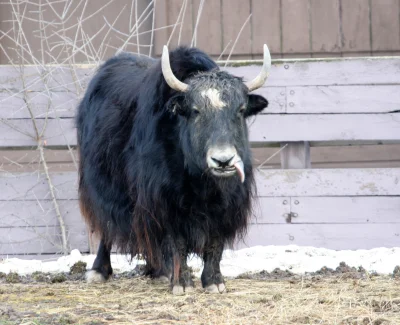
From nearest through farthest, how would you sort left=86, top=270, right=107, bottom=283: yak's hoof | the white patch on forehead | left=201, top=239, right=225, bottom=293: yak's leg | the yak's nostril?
the yak's nostril < the white patch on forehead < left=201, top=239, right=225, bottom=293: yak's leg < left=86, top=270, right=107, bottom=283: yak's hoof

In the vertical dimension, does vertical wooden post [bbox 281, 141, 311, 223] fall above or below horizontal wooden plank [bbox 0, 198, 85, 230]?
above

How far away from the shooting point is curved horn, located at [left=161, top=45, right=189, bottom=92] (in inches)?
254

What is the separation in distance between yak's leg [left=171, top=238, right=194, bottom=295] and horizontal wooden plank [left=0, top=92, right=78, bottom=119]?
113 inches

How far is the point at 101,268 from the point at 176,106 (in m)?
1.76

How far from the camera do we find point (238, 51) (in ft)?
36.1

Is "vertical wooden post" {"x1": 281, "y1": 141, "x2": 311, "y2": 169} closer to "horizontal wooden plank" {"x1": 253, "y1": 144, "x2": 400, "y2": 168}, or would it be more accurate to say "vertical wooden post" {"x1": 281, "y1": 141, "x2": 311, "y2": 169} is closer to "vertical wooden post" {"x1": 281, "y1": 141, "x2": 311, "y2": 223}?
"vertical wooden post" {"x1": 281, "y1": 141, "x2": 311, "y2": 223}

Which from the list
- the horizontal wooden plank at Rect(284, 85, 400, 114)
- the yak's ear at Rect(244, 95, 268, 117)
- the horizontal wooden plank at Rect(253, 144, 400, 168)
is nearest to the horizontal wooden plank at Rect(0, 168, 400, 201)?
the horizontal wooden plank at Rect(284, 85, 400, 114)

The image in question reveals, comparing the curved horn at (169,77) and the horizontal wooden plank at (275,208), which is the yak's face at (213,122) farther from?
the horizontal wooden plank at (275,208)

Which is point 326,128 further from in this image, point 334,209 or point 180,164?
point 180,164

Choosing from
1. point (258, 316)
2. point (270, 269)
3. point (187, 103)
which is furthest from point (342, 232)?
point (258, 316)

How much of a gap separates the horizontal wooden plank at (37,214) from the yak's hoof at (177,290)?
2720 millimetres

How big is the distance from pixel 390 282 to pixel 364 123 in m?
2.54

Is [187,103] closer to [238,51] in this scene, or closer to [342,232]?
[342,232]

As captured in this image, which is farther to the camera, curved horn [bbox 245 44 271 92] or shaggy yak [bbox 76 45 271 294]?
curved horn [bbox 245 44 271 92]
